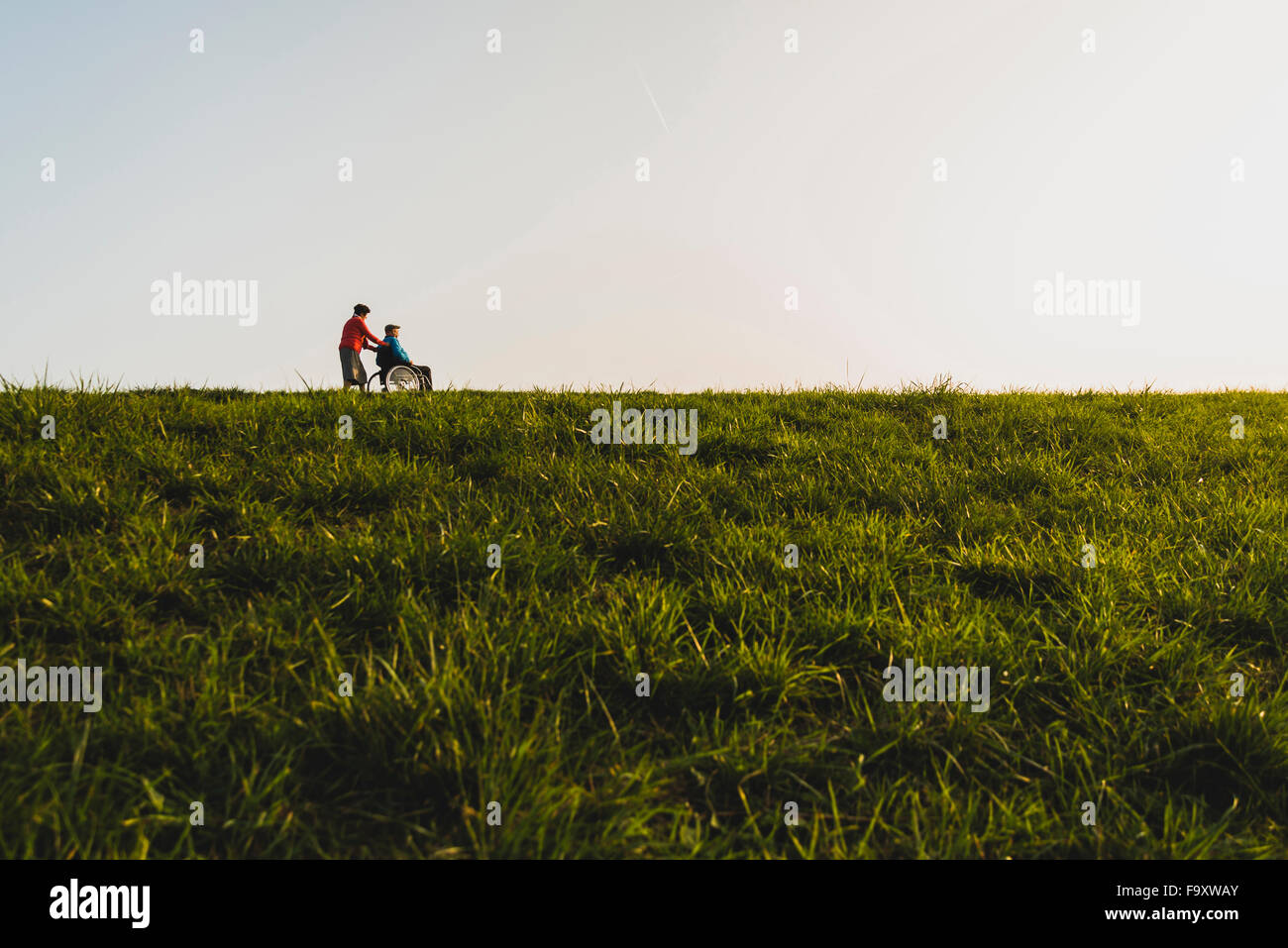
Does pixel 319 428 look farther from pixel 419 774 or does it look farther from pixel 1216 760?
pixel 1216 760

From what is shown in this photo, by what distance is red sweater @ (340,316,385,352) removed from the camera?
14523mm

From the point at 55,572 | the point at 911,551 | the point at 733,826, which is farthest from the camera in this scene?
the point at 911,551

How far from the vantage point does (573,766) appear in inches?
98.0

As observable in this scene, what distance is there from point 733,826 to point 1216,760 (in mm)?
1916

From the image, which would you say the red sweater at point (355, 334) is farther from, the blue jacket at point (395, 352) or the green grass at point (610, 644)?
the green grass at point (610, 644)

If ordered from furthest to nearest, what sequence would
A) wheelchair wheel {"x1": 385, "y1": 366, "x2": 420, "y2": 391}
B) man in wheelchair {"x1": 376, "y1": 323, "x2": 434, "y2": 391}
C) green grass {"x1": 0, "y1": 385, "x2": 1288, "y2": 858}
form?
man in wheelchair {"x1": 376, "y1": 323, "x2": 434, "y2": 391} < wheelchair wheel {"x1": 385, "y1": 366, "x2": 420, "y2": 391} < green grass {"x1": 0, "y1": 385, "x2": 1288, "y2": 858}

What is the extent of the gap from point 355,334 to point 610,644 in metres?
13.4

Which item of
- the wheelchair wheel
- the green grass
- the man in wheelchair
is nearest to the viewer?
the green grass

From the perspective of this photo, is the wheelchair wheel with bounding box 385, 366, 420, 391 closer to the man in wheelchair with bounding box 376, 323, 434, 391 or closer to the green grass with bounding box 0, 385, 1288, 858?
the man in wheelchair with bounding box 376, 323, 434, 391

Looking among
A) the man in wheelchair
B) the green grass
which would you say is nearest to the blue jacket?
the man in wheelchair

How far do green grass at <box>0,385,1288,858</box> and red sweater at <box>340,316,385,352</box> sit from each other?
9.35m
